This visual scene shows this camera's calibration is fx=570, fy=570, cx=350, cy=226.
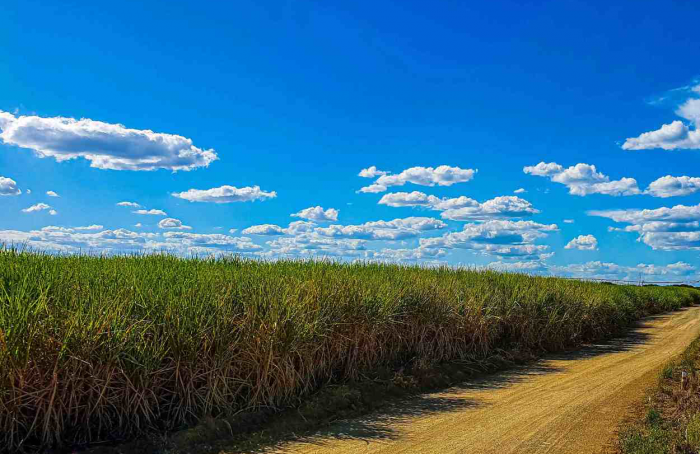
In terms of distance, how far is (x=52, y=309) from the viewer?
6898 mm

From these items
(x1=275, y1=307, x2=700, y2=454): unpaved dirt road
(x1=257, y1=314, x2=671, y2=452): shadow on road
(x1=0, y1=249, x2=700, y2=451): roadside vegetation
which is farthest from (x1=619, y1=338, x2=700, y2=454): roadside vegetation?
(x1=0, y1=249, x2=700, y2=451): roadside vegetation

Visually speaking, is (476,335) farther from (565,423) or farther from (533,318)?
(565,423)

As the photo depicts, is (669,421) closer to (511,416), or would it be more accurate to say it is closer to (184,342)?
(511,416)

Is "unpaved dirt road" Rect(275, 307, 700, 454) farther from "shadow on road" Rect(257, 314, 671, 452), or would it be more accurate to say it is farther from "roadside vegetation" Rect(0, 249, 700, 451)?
"roadside vegetation" Rect(0, 249, 700, 451)

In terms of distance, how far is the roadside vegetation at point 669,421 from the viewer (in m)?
6.49

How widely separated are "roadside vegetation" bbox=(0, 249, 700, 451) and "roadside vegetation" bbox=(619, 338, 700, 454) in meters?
3.51

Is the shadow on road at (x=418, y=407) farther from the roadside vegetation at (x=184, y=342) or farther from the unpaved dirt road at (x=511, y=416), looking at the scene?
the roadside vegetation at (x=184, y=342)

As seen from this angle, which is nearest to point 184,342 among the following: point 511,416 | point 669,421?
point 511,416

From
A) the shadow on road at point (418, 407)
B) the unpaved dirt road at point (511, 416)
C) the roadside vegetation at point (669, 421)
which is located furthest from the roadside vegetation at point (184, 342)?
the roadside vegetation at point (669, 421)

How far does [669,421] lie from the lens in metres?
7.74

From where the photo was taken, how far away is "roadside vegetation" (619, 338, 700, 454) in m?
6.49

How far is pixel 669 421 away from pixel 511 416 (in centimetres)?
210

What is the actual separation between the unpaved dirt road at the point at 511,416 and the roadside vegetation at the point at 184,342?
3.67 feet

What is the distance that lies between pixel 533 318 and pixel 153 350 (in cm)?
1022
